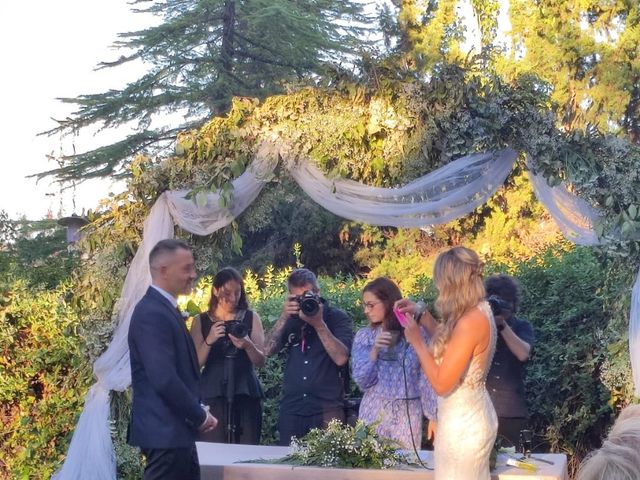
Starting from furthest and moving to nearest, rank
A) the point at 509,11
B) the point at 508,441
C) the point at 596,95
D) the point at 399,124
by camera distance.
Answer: the point at 509,11, the point at 596,95, the point at 399,124, the point at 508,441

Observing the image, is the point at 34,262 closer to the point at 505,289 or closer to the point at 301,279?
the point at 301,279

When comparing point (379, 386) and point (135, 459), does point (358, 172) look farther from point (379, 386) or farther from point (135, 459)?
point (135, 459)

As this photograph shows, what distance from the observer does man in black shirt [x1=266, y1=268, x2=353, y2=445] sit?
5688mm

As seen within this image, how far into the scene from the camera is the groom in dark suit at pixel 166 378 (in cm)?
411

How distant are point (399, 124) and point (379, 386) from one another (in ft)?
5.67

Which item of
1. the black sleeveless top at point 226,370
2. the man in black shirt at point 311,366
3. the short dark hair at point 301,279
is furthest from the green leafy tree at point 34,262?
the man in black shirt at point 311,366

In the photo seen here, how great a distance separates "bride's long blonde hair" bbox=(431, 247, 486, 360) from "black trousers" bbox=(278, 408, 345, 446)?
179cm

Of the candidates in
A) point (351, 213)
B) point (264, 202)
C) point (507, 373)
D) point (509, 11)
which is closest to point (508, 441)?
point (507, 373)

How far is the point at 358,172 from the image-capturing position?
20.0ft

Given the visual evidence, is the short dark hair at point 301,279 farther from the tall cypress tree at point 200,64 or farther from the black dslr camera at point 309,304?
the tall cypress tree at point 200,64

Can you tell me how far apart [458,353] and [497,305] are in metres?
1.37

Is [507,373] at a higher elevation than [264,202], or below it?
below

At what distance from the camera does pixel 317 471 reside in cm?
458

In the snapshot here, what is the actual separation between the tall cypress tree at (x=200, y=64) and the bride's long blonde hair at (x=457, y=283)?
16.2m
